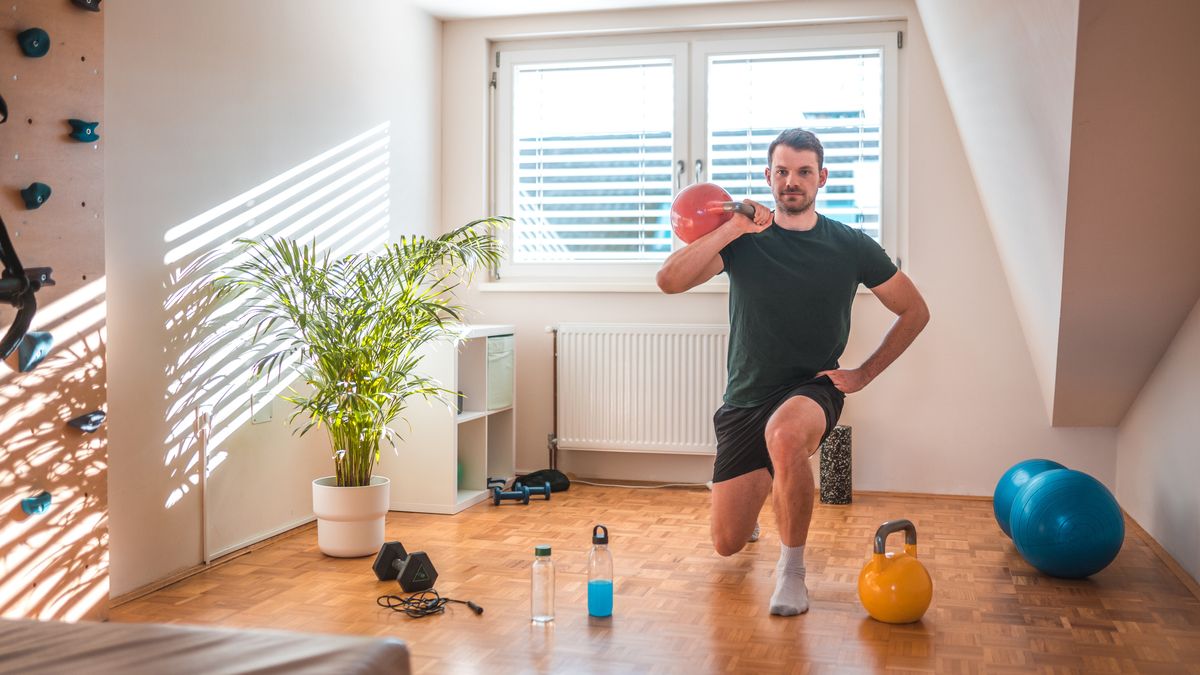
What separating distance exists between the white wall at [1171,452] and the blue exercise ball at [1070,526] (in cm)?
32

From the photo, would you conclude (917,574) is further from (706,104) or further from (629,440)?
(706,104)

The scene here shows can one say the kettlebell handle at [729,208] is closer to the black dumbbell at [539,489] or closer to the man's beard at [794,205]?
the man's beard at [794,205]

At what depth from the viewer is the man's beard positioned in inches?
125

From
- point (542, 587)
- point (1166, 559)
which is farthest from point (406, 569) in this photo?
point (1166, 559)

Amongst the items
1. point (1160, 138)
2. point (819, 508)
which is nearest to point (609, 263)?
point (819, 508)

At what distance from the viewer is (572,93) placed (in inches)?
203

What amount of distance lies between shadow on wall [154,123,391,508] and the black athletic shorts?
1.46 meters

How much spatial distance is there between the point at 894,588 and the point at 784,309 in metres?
0.88

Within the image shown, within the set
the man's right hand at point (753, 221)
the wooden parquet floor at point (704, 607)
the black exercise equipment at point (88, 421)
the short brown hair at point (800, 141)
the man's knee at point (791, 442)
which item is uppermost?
the short brown hair at point (800, 141)

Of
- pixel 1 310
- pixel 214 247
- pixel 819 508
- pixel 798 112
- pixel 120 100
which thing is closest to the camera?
pixel 1 310

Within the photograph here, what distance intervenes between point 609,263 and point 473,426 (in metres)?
1.09

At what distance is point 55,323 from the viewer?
2.61 metres

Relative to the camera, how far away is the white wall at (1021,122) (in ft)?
8.20

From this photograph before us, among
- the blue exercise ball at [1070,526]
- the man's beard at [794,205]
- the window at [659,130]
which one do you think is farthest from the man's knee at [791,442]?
the window at [659,130]
